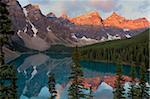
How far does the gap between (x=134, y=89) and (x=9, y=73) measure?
35144 millimetres

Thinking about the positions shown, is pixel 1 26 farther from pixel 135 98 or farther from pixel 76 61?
pixel 135 98

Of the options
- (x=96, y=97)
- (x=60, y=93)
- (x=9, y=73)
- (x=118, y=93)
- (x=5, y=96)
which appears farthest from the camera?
(x=60, y=93)

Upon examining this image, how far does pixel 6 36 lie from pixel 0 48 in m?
0.92

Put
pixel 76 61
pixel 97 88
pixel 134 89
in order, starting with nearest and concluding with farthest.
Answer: pixel 76 61
pixel 134 89
pixel 97 88

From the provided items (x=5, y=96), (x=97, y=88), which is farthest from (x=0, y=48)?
(x=97, y=88)

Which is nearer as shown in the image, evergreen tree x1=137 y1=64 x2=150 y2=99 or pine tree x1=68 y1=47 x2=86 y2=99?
pine tree x1=68 y1=47 x2=86 y2=99

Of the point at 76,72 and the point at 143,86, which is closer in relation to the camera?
the point at 76,72

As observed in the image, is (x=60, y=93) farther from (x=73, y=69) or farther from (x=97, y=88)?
(x=73, y=69)

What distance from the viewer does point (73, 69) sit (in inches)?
1420

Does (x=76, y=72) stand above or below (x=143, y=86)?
above

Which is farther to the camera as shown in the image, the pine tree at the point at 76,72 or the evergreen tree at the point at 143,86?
the evergreen tree at the point at 143,86

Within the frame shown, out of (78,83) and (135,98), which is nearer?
(78,83)

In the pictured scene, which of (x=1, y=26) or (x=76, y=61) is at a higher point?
(x=1, y=26)

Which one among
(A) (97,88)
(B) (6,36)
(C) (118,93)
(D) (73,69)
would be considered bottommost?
(A) (97,88)
